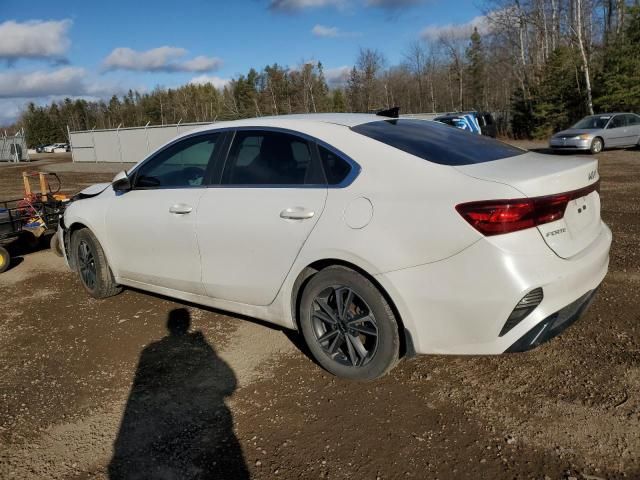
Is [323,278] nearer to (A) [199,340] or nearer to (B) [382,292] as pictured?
(B) [382,292]

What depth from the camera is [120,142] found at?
33344 mm

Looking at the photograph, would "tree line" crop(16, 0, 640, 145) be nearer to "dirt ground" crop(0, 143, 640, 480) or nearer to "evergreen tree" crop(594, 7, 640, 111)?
"evergreen tree" crop(594, 7, 640, 111)

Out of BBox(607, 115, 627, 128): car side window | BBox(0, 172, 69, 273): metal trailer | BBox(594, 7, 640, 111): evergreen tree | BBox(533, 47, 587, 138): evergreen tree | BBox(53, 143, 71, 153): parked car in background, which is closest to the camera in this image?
BBox(0, 172, 69, 273): metal trailer

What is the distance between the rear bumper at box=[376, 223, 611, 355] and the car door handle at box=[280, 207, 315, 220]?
625 millimetres

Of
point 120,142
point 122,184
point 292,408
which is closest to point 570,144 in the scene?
point 122,184

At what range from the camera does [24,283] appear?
Answer: 6.18 m

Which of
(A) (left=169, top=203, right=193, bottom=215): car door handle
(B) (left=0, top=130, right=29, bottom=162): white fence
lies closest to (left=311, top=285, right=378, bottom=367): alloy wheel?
(A) (left=169, top=203, right=193, bottom=215): car door handle

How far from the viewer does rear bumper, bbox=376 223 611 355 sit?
8.71 feet

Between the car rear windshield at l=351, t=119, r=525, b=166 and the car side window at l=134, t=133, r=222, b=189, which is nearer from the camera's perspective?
the car rear windshield at l=351, t=119, r=525, b=166

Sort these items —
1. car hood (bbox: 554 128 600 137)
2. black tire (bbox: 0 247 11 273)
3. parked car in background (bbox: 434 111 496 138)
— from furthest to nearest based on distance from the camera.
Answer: parked car in background (bbox: 434 111 496 138) → car hood (bbox: 554 128 600 137) → black tire (bbox: 0 247 11 273)

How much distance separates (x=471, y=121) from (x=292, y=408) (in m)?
22.5

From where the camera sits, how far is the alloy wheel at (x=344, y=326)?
10.4 feet

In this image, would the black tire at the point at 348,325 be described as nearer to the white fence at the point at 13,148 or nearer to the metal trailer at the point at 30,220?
the metal trailer at the point at 30,220

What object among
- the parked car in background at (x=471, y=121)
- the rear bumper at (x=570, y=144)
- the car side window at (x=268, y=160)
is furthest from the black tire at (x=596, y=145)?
the car side window at (x=268, y=160)
